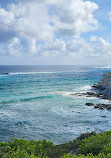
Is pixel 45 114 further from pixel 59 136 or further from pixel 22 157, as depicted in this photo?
pixel 22 157

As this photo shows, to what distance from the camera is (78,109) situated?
27.9 meters

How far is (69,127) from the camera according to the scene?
1973cm

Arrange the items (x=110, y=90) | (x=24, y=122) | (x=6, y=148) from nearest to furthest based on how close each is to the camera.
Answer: (x=6, y=148), (x=24, y=122), (x=110, y=90)

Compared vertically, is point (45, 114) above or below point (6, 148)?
below

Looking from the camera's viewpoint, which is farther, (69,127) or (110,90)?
(110,90)

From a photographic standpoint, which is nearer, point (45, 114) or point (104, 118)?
point (104, 118)

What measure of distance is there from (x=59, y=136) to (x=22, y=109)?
1255 cm

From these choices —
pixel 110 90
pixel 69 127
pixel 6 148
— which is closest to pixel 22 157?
pixel 6 148

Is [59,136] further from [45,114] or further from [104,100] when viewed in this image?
[104,100]

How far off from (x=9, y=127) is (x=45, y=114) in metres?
6.66

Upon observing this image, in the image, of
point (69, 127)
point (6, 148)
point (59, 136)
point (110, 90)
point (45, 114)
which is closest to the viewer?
point (6, 148)

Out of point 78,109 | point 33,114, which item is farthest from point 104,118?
point 33,114

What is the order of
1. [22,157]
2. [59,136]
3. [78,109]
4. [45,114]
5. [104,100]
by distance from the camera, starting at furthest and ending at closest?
[104,100], [78,109], [45,114], [59,136], [22,157]

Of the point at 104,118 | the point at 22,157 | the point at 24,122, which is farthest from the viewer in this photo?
the point at 104,118
